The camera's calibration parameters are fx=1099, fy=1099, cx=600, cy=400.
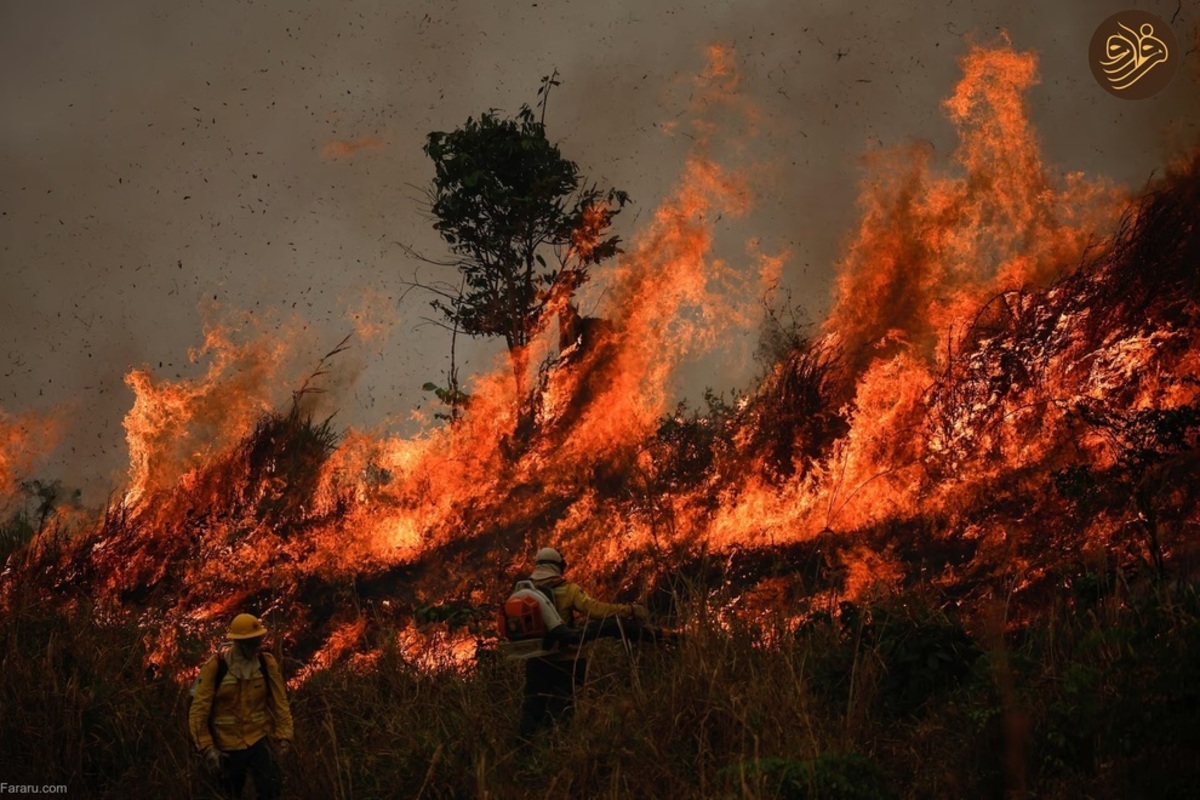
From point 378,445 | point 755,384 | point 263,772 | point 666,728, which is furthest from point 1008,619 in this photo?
point 378,445

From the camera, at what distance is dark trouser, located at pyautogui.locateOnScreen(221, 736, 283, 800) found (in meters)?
7.60

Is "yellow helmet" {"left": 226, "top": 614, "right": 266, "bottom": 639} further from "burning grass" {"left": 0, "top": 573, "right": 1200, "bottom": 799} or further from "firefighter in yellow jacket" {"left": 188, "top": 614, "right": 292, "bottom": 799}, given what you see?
"burning grass" {"left": 0, "top": 573, "right": 1200, "bottom": 799}

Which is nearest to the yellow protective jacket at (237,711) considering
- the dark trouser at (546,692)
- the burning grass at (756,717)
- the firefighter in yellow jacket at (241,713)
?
the firefighter in yellow jacket at (241,713)

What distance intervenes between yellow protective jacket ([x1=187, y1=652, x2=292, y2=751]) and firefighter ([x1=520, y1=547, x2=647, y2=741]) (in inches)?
70.5

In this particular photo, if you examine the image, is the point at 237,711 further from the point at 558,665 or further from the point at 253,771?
the point at 558,665

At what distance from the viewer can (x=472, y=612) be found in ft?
36.2

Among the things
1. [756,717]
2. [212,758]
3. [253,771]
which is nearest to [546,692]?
[756,717]

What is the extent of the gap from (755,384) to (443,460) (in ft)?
17.0

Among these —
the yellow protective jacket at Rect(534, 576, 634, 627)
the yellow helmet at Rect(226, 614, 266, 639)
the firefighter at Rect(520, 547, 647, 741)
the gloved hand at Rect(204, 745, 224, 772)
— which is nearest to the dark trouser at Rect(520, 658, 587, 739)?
the firefighter at Rect(520, 547, 647, 741)

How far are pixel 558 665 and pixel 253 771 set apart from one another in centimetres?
228

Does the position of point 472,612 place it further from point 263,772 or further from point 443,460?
point 443,460

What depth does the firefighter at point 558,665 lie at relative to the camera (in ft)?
27.1

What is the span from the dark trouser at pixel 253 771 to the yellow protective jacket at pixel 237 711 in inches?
2.7

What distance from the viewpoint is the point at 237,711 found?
301 inches
